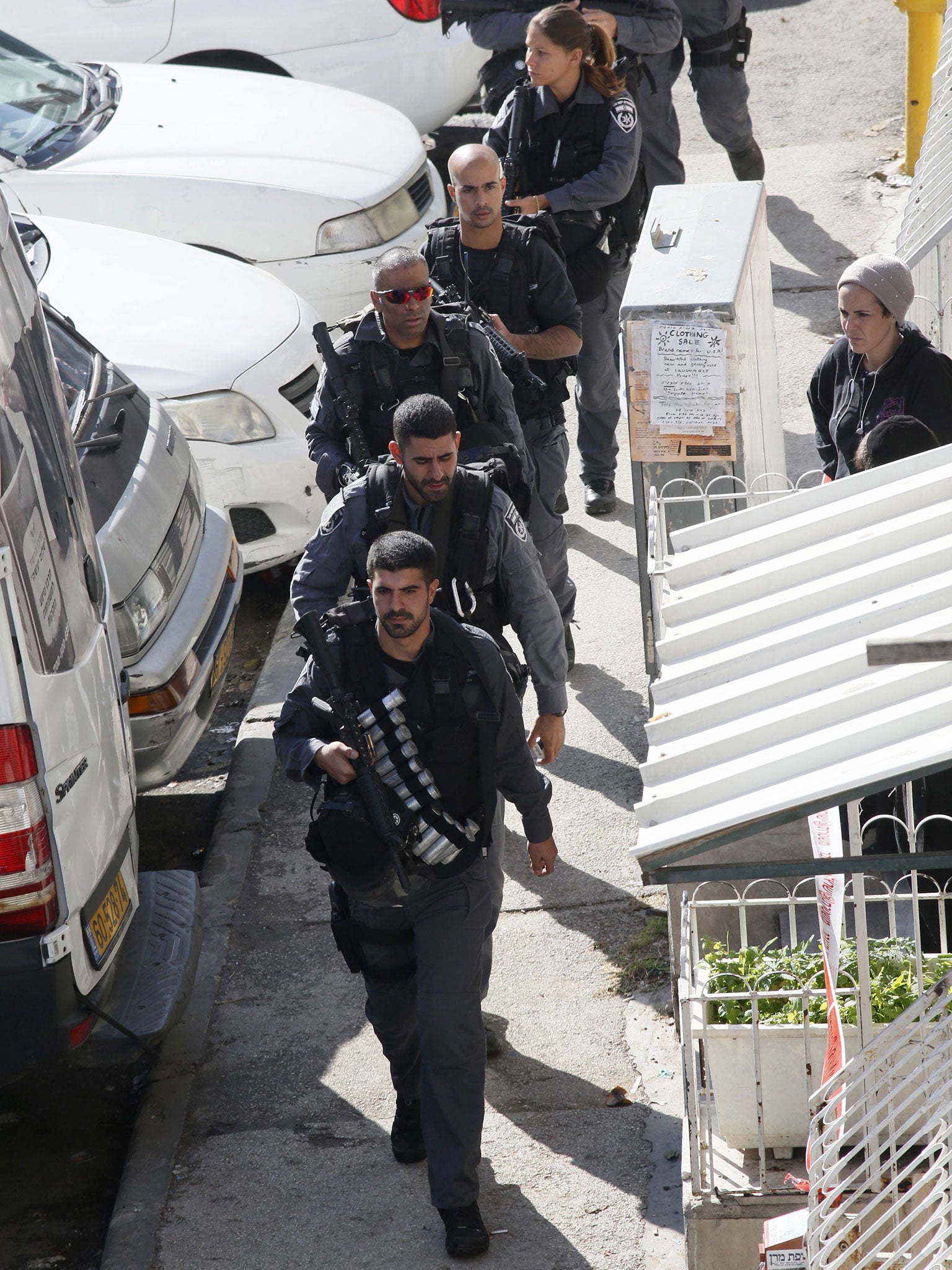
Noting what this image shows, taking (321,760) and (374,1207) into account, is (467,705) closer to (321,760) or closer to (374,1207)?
(321,760)

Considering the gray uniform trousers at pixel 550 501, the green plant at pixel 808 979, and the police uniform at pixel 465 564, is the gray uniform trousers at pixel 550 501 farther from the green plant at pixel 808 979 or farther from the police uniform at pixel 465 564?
the green plant at pixel 808 979

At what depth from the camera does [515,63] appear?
7.61 meters

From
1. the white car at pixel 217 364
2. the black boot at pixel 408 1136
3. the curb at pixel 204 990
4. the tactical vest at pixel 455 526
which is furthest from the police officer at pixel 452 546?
the white car at pixel 217 364

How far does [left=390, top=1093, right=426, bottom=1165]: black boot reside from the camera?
4.00 metres

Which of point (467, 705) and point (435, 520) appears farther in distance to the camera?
point (435, 520)

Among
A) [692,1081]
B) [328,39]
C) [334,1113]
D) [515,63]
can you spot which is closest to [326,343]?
[334,1113]

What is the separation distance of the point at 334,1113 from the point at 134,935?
2.68 feet

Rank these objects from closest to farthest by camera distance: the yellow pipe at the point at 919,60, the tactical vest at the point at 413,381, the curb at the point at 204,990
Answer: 1. the curb at the point at 204,990
2. the tactical vest at the point at 413,381
3. the yellow pipe at the point at 919,60

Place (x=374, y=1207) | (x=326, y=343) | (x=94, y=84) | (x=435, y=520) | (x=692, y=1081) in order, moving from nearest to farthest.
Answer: (x=692, y=1081)
(x=374, y=1207)
(x=435, y=520)
(x=326, y=343)
(x=94, y=84)

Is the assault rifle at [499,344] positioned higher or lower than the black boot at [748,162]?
lower

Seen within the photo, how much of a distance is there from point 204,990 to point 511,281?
2.77m

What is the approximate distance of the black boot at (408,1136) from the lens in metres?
4.00

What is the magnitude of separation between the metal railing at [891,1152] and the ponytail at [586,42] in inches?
177

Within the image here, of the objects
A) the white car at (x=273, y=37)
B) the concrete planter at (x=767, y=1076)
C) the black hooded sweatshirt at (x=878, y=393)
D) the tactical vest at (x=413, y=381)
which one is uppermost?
the white car at (x=273, y=37)
